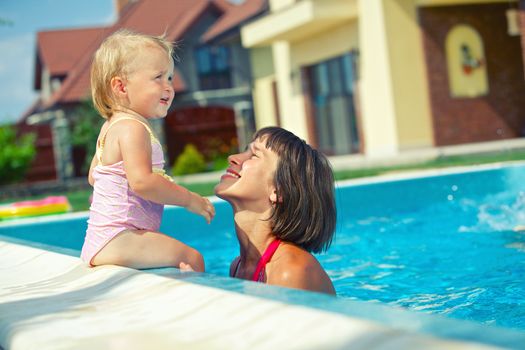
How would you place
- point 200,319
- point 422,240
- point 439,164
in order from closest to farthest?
point 200,319
point 422,240
point 439,164

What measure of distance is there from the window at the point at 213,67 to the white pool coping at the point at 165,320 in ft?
89.8

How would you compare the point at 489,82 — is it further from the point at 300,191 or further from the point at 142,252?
the point at 142,252

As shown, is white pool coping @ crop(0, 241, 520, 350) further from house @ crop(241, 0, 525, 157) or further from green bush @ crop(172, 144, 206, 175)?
green bush @ crop(172, 144, 206, 175)

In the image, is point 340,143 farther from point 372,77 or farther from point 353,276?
point 353,276

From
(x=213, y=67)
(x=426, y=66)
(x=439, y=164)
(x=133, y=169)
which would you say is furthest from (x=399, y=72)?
(x=133, y=169)

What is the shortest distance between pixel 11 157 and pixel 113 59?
20.8 m

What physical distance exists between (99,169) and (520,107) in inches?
628

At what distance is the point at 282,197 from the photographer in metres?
2.79

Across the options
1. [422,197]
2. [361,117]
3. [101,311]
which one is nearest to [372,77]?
[361,117]

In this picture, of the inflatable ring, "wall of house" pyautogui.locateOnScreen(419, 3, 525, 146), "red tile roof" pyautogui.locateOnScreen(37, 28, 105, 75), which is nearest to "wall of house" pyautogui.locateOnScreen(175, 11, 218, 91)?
"red tile roof" pyautogui.locateOnScreen(37, 28, 105, 75)

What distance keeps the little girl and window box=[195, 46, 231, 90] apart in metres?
26.8

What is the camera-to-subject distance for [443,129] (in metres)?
17.1

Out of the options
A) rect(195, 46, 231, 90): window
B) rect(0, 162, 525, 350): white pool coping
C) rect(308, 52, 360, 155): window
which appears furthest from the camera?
rect(195, 46, 231, 90): window

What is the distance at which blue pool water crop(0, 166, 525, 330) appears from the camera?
4234mm
